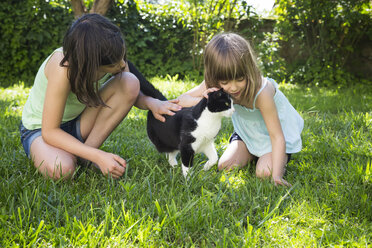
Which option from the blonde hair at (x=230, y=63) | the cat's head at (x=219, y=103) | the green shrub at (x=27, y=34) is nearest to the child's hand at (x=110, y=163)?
the cat's head at (x=219, y=103)

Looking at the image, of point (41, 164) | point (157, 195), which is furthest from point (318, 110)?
point (41, 164)

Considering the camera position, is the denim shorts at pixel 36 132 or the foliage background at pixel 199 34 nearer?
the denim shorts at pixel 36 132

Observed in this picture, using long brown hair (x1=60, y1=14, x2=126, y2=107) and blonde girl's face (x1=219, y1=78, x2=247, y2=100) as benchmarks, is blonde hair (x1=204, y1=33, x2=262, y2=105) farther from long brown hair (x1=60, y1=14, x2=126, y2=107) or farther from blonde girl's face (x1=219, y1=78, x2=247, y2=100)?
long brown hair (x1=60, y1=14, x2=126, y2=107)

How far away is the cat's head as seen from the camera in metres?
1.95

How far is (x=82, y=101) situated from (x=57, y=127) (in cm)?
22

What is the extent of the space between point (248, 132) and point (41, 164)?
152 cm

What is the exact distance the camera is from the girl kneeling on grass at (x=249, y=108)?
6.97 ft

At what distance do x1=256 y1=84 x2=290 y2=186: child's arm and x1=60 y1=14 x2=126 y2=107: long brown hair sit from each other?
99 centimetres

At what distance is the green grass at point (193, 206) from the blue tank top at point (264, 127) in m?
0.17

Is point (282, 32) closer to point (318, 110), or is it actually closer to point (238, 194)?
point (318, 110)

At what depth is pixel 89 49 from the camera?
6.19 feet

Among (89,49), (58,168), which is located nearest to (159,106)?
(89,49)

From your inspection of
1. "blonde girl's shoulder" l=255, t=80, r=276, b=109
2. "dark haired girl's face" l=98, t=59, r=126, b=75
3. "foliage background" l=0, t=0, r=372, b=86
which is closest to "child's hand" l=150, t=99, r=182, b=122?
"dark haired girl's face" l=98, t=59, r=126, b=75

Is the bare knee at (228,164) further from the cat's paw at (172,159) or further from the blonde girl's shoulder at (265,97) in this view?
the blonde girl's shoulder at (265,97)
